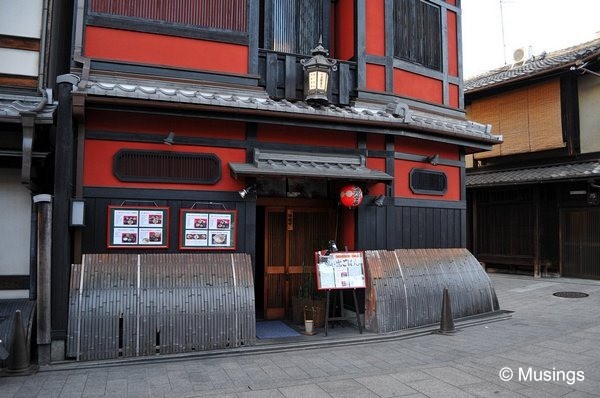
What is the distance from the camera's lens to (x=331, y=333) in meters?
9.08

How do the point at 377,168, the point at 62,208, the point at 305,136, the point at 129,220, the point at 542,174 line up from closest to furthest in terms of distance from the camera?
the point at 62,208 < the point at 129,220 < the point at 305,136 < the point at 377,168 < the point at 542,174

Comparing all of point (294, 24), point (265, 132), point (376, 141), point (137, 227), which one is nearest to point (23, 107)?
point (137, 227)

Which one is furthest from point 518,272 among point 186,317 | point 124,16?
point 124,16

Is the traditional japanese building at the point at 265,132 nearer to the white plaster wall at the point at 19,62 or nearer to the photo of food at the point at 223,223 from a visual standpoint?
the photo of food at the point at 223,223

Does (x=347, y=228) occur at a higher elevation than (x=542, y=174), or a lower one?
lower

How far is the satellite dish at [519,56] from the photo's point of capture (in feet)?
80.1

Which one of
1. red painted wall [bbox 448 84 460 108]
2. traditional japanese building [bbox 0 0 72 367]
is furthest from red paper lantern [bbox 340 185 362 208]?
traditional japanese building [bbox 0 0 72 367]

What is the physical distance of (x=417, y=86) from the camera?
37.1 ft

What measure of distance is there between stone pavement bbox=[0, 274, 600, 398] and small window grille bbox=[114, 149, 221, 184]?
3271 mm

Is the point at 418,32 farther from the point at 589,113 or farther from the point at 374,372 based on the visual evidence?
the point at 589,113

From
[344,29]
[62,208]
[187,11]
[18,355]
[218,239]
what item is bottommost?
[18,355]

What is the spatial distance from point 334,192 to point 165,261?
407cm

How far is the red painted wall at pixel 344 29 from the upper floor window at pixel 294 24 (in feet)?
0.94

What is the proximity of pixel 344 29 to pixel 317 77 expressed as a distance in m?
2.39
